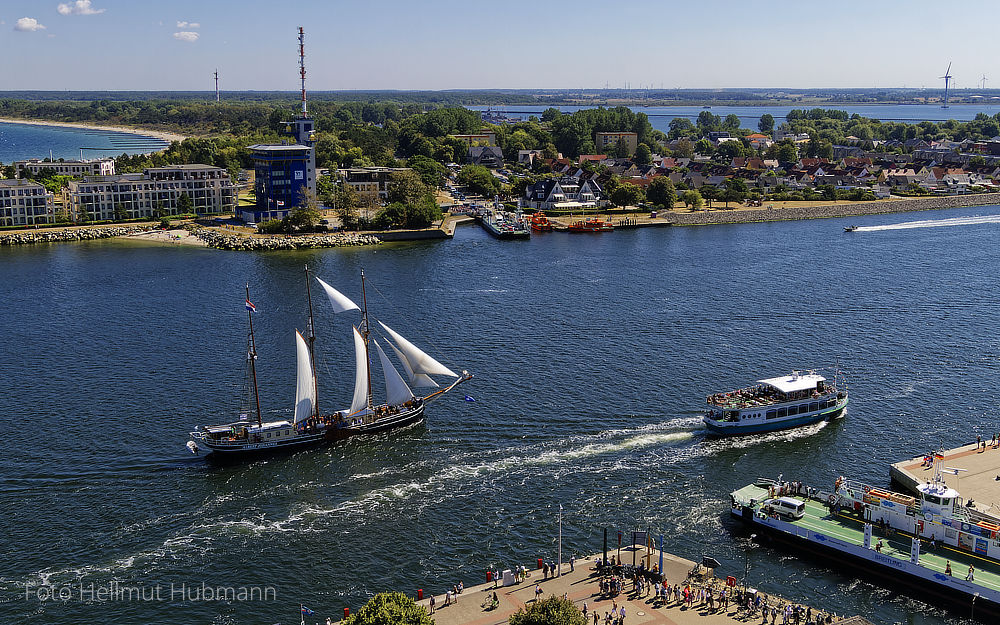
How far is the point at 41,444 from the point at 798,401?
30430 mm

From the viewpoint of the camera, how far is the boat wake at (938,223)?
295 feet

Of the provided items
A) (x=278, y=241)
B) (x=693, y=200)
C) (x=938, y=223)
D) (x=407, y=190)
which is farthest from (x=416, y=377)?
(x=938, y=223)

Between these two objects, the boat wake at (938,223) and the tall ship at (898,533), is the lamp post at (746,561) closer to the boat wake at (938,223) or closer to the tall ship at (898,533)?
the tall ship at (898,533)

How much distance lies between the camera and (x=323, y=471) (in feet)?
112

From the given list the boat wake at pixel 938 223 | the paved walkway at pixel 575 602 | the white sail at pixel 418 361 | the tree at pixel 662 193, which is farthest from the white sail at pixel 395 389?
the tree at pixel 662 193

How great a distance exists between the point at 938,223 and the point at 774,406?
66493mm

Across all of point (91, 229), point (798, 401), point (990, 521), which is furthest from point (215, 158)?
point (990, 521)

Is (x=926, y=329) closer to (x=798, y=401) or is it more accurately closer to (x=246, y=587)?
(x=798, y=401)

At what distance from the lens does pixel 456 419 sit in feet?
127

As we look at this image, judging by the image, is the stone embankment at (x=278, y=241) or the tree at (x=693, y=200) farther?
the tree at (x=693, y=200)

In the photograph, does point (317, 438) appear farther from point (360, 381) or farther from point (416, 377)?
point (416, 377)

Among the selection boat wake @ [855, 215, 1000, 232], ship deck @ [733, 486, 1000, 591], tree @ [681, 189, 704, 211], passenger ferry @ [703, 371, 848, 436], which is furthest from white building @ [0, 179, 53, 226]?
boat wake @ [855, 215, 1000, 232]

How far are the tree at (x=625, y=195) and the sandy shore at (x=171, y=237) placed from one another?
44.2m

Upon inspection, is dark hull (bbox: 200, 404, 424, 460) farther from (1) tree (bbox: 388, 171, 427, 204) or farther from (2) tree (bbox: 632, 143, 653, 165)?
(2) tree (bbox: 632, 143, 653, 165)
